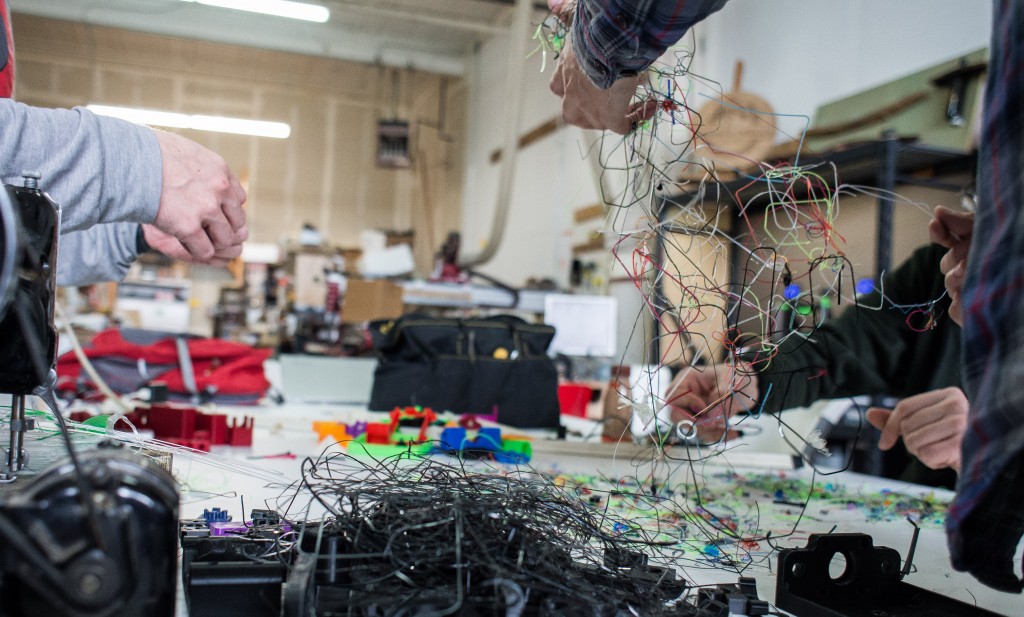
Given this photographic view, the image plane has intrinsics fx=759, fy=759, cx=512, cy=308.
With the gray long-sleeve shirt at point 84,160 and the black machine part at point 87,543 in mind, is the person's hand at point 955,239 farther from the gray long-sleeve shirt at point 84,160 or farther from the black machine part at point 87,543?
the gray long-sleeve shirt at point 84,160

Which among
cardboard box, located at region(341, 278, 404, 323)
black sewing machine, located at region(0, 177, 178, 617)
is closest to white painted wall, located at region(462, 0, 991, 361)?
black sewing machine, located at region(0, 177, 178, 617)

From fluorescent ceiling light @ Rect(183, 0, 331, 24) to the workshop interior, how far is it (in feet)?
8.63

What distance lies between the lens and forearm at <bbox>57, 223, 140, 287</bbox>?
1.29 meters

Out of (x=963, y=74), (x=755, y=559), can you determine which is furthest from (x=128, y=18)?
(x=755, y=559)

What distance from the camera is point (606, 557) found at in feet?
2.14

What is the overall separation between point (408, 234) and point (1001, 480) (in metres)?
7.93

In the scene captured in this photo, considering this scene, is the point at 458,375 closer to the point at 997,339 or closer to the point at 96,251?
the point at 96,251

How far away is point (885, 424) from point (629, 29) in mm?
678

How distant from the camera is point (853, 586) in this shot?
2.19ft

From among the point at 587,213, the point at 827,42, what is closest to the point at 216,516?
the point at 827,42

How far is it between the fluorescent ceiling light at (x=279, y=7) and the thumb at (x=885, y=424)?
633cm

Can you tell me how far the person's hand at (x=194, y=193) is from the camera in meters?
0.83

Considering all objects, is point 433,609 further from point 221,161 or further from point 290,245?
point 290,245

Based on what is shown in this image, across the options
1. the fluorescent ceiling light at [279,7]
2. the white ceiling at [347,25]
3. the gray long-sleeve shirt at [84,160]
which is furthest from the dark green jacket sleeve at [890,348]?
the fluorescent ceiling light at [279,7]
